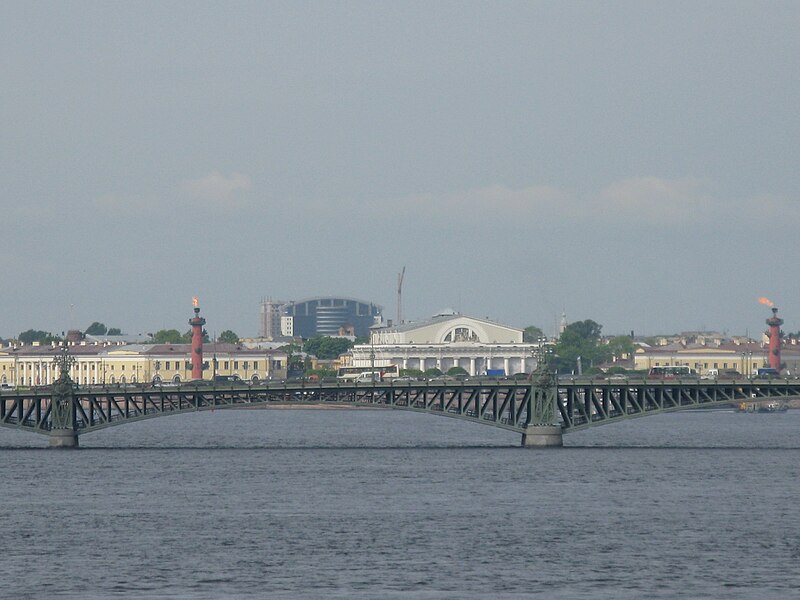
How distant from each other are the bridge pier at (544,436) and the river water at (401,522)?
1.07 metres

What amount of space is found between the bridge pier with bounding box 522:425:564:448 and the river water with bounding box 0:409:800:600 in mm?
1066

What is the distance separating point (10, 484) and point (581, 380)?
38.4 m

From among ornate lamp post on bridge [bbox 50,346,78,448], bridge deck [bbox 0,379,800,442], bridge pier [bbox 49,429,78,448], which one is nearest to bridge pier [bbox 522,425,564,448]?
bridge deck [bbox 0,379,800,442]

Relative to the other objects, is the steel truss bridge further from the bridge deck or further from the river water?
the river water

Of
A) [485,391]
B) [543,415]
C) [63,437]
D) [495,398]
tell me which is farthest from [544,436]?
[63,437]

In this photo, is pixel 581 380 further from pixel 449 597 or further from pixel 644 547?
pixel 449 597

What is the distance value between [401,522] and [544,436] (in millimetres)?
43201

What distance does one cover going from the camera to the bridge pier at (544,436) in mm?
118438

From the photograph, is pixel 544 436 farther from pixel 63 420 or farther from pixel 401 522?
pixel 401 522

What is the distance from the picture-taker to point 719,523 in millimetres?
75688

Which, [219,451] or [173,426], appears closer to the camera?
[219,451]

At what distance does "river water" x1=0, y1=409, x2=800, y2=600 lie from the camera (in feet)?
196

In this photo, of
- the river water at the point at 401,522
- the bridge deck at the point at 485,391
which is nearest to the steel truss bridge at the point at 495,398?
the bridge deck at the point at 485,391

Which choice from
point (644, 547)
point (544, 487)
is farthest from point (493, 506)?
point (644, 547)
